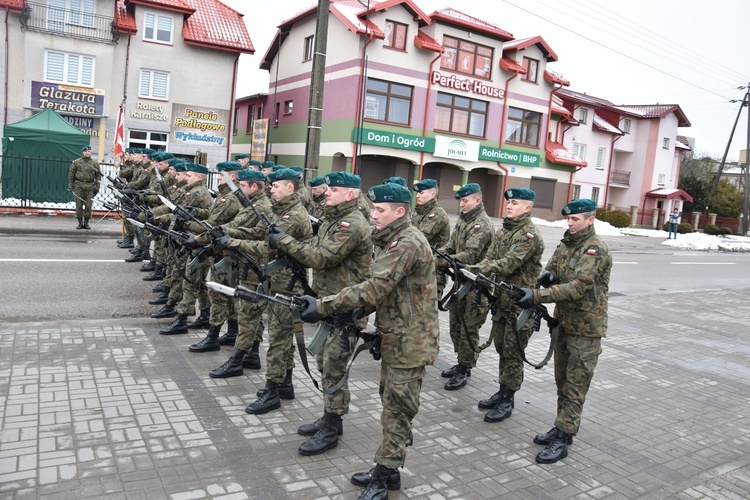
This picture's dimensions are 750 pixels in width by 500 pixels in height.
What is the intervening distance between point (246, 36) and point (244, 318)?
26683 millimetres

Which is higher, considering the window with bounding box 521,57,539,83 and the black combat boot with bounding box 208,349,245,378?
the window with bounding box 521,57,539,83

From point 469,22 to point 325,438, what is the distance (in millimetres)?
30132

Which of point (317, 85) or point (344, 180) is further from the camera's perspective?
point (317, 85)

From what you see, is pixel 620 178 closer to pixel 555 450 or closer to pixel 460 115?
Result: pixel 460 115

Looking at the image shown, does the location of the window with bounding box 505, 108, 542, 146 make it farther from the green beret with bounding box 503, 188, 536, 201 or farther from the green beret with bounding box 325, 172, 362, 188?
the green beret with bounding box 325, 172, 362, 188

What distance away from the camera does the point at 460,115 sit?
107ft

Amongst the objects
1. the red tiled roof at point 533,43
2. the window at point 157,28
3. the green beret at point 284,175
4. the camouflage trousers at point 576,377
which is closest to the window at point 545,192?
the red tiled roof at point 533,43

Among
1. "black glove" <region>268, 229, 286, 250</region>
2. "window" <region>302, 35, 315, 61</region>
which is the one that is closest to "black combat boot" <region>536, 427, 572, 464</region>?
"black glove" <region>268, 229, 286, 250</region>

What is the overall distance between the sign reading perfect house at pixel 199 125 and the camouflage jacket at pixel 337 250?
25882 mm

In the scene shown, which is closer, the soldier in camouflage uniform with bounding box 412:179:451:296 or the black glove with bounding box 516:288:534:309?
the black glove with bounding box 516:288:534:309

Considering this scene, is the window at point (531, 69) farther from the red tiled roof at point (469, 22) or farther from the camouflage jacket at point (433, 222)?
the camouflage jacket at point (433, 222)

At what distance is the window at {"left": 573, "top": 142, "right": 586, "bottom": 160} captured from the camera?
141 feet

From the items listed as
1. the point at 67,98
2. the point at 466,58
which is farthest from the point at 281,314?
the point at 466,58

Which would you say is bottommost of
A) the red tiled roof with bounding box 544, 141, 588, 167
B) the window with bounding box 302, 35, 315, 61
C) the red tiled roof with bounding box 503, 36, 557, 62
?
the red tiled roof with bounding box 544, 141, 588, 167
